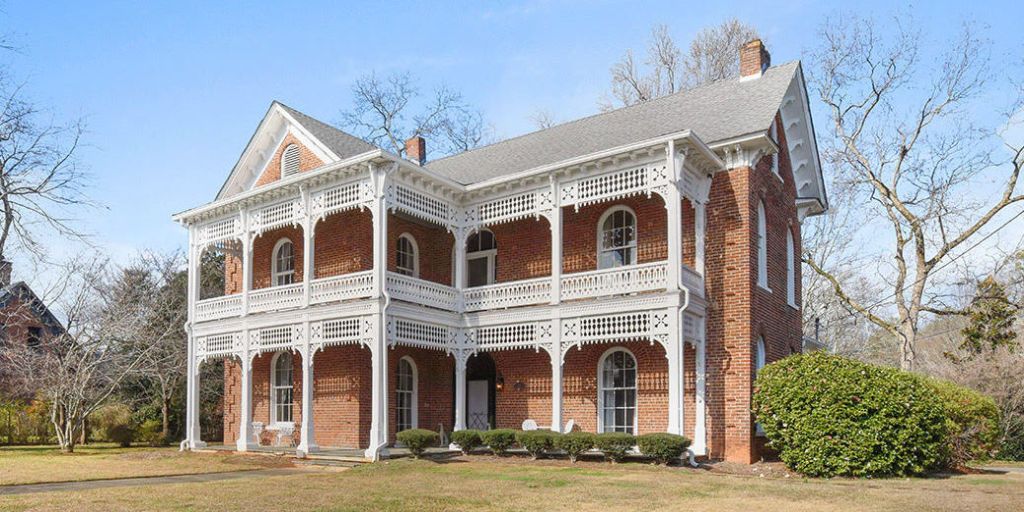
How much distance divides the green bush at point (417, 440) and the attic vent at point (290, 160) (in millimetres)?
8712

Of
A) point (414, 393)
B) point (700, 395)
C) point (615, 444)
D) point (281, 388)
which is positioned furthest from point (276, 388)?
point (700, 395)

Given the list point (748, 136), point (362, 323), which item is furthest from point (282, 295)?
point (748, 136)

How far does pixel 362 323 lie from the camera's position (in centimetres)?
1809

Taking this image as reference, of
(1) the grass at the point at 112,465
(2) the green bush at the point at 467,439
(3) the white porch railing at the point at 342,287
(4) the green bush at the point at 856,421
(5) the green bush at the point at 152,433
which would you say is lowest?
(5) the green bush at the point at 152,433

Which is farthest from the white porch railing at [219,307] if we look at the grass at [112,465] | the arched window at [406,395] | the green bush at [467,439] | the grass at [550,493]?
the grass at [550,493]

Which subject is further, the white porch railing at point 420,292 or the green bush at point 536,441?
the white porch railing at point 420,292

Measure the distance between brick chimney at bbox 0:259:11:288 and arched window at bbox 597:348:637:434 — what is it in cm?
1879

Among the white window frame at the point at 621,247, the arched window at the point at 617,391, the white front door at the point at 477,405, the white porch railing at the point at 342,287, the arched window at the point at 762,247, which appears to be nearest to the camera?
the white porch railing at the point at 342,287

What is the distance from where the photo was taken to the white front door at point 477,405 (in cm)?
2155

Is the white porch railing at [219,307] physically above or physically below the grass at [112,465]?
above

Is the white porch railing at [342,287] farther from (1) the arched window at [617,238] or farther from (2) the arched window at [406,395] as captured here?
Answer: (1) the arched window at [617,238]

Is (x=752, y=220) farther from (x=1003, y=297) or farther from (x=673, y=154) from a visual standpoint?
(x=1003, y=297)

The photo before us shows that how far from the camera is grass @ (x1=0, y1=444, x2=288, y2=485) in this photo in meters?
14.7

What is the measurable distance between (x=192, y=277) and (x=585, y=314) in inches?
443
